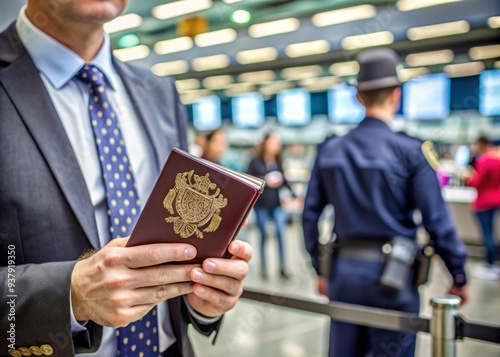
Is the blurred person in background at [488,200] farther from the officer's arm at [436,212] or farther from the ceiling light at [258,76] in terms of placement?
the ceiling light at [258,76]

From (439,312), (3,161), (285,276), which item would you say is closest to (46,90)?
(3,161)

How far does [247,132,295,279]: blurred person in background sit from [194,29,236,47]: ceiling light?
5.09 meters

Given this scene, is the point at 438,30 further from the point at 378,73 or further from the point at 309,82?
the point at 378,73

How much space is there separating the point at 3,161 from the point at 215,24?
965cm

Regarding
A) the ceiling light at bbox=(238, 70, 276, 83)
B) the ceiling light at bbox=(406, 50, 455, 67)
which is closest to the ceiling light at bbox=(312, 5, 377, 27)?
the ceiling light at bbox=(406, 50, 455, 67)

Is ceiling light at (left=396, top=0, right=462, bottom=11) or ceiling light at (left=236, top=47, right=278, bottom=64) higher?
ceiling light at (left=396, top=0, right=462, bottom=11)

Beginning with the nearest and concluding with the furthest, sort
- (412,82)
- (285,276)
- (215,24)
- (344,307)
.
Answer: (344,307) → (285,276) → (215,24) → (412,82)

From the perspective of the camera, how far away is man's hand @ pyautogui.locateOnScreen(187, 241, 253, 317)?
84 cm

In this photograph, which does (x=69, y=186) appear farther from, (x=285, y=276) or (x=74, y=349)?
(x=285, y=276)

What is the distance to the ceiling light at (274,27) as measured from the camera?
9.85 m

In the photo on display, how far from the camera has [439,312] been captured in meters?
1.55

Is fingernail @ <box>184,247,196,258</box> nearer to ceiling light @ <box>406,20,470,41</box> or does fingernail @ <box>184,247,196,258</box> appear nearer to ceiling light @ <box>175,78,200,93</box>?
ceiling light @ <box>406,20,470,41</box>

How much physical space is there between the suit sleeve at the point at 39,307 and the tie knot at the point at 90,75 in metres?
0.47

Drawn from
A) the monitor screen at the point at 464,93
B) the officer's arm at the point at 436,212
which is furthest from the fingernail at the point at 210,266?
the monitor screen at the point at 464,93
